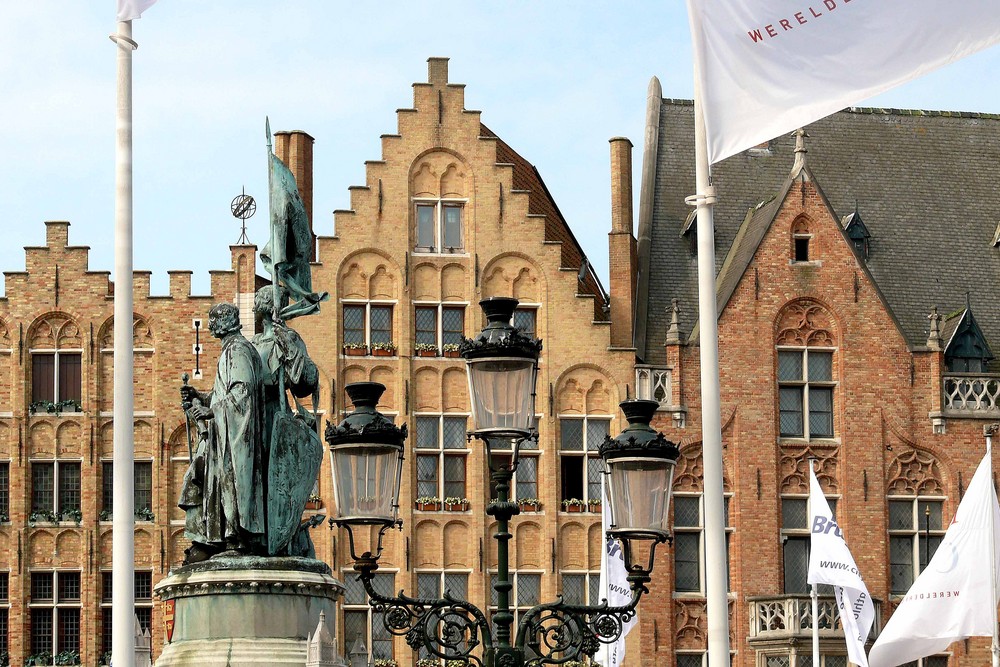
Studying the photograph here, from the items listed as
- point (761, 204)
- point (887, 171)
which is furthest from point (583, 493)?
point (887, 171)

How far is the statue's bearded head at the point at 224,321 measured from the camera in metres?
21.9

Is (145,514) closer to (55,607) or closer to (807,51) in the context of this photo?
(55,607)

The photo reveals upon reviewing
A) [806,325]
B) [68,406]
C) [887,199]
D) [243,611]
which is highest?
[887,199]

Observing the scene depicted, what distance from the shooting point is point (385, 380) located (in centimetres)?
4512

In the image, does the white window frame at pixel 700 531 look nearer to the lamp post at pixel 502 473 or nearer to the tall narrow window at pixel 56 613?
the tall narrow window at pixel 56 613

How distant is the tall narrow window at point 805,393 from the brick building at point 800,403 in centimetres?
4

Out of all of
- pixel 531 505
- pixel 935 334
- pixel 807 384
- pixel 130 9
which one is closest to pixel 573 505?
pixel 531 505

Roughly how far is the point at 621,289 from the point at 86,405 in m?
10.9

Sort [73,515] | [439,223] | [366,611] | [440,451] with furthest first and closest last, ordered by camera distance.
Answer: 1. [439,223]
2. [440,451]
3. [366,611]
4. [73,515]

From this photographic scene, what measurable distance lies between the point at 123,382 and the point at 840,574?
23439mm

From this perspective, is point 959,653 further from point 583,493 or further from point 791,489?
point 583,493

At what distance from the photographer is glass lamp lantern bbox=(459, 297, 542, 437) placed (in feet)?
56.4

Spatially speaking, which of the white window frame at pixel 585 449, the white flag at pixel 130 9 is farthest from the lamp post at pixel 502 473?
the white window frame at pixel 585 449

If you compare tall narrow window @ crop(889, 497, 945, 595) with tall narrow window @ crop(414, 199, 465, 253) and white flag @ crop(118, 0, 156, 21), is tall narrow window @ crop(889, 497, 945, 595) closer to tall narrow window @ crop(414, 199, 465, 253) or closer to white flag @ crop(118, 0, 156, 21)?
tall narrow window @ crop(414, 199, 465, 253)
